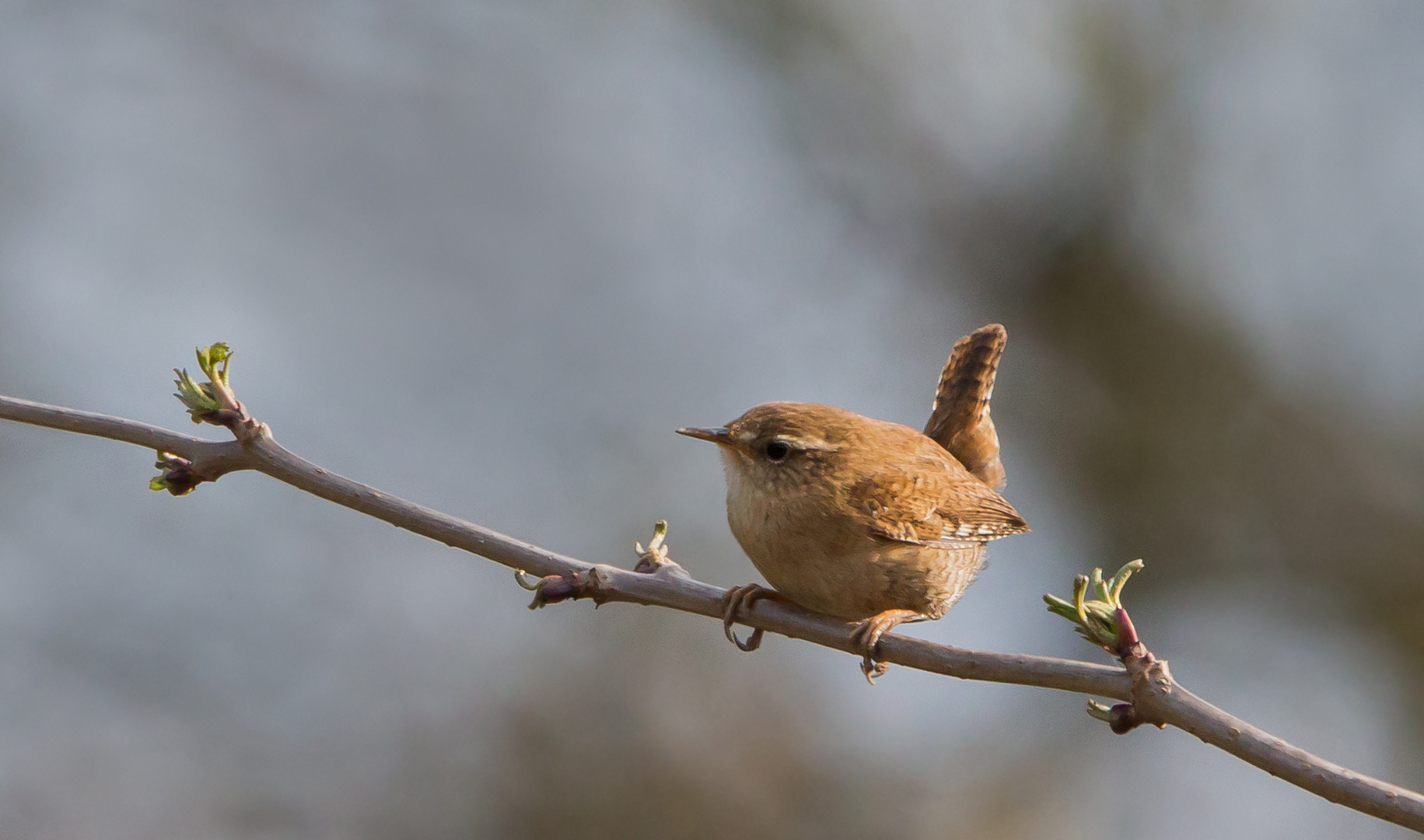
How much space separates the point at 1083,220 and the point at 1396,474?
3.95 metres

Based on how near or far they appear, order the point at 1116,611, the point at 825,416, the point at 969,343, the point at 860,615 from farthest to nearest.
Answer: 1. the point at 969,343
2. the point at 825,416
3. the point at 860,615
4. the point at 1116,611

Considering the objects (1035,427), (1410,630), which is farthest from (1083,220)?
(1410,630)

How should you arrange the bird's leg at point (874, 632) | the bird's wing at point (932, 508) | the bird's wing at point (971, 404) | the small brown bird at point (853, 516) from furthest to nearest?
the bird's wing at point (971, 404)
the bird's wing at point (932, 508)
the small brown bird at point (853, 516)
the bird's leg at point (874, 632)

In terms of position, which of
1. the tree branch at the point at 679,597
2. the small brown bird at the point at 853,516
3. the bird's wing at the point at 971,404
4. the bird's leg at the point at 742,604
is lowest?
the tree branch at the point at 679,597

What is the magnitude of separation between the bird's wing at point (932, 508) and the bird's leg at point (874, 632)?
A: 20 centimetres

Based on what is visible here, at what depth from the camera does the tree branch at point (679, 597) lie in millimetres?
1622

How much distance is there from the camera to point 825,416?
10.8 ft

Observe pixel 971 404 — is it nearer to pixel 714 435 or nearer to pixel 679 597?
pixel 714 435

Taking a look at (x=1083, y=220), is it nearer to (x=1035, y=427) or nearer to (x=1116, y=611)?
(x=1035, y=427)

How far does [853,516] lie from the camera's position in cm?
294

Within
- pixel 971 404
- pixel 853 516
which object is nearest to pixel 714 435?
pixel 853 516

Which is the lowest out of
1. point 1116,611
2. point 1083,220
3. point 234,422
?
point 234,422

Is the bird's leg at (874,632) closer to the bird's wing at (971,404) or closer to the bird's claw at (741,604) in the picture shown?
the bird's claw at (741,604)

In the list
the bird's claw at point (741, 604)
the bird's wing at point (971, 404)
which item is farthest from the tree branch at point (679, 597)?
the bird's wing at point (971, 404)
